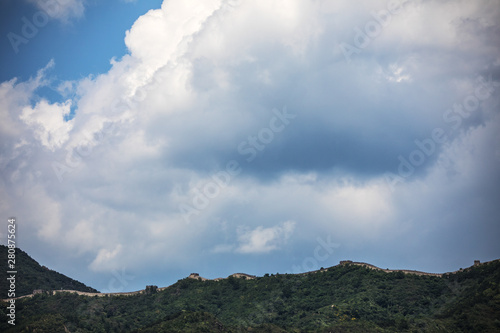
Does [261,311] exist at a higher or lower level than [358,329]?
higher

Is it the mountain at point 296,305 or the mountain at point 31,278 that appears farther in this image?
the mountain at point 31,278

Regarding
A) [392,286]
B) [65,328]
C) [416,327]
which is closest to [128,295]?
[65,328]

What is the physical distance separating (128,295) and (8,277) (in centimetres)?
3173

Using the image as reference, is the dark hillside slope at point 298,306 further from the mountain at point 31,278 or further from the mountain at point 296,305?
the mountain at point 31,278

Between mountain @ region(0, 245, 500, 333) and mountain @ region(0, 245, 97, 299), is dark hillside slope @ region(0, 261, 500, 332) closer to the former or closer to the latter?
mountain @ region(0, 245, 500, 333)

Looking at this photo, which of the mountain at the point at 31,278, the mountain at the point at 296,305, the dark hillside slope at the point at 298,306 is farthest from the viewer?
the mountain at the point at 31,278

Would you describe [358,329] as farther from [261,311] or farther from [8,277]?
[8,277]

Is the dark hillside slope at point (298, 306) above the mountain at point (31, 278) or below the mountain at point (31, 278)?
below

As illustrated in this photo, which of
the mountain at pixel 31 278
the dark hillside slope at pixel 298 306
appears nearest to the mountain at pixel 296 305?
the dark hillside slope at pixel 298 306

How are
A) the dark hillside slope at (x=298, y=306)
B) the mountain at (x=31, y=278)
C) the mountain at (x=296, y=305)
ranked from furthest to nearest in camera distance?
1. the mountain at (x=31, y=278)
2. the mountain at (x=296, y=305)
3. the dark hillside slope at (x=298, y=306)

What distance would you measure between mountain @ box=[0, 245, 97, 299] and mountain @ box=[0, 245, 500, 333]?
12.6m

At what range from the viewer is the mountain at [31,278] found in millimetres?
144000

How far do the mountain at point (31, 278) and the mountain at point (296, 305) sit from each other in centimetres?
1258

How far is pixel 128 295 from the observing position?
476 ft
